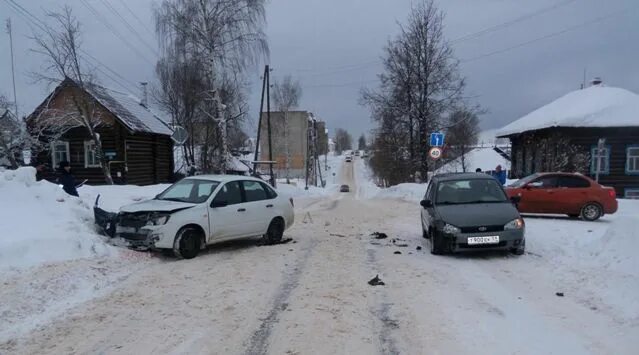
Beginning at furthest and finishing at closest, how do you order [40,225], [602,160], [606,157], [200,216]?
[602,160] < [606,157] < [200,216] < [40,225]

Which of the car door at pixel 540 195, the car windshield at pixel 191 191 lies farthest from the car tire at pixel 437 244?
the car door at pixel 540 195

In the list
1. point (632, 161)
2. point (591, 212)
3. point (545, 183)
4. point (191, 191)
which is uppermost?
point (632, 161)

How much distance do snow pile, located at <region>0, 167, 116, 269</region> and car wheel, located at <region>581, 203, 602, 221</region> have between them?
13.5 metres

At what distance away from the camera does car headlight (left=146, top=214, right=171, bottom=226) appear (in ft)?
29.8

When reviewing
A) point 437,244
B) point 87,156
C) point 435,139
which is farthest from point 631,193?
point 87,156

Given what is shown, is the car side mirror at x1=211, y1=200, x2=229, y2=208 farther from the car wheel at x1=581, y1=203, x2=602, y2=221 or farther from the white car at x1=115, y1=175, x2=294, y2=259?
the car wheel at x1=581, y1=203, x2=602, y2=221

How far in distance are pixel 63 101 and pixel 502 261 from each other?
26183mm

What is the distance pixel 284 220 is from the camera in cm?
Result: 1176

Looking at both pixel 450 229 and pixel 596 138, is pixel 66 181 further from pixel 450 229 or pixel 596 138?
pixel 596 138

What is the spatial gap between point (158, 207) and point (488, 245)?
5.99m

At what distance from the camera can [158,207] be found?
9.32m

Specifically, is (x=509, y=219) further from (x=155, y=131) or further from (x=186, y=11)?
(x=155, y=131)

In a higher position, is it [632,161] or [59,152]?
[59,152]

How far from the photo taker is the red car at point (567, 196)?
51.2 ft
